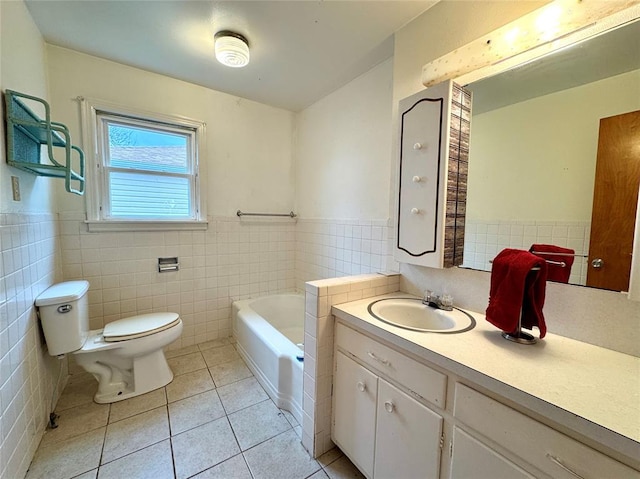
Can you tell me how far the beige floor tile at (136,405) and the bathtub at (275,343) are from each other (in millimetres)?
632

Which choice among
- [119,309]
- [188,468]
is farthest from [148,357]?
[188,468]

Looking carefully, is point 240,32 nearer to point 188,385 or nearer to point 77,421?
point 188,385

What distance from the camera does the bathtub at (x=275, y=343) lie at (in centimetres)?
167

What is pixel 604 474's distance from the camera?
22.7 inches

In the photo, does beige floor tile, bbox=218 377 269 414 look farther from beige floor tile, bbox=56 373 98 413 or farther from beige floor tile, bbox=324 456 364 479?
beige floor tile, bbox=56 373 98 413

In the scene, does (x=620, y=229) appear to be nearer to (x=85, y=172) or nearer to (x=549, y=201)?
(x=549, y=201)

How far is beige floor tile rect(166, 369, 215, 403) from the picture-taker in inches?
71.0

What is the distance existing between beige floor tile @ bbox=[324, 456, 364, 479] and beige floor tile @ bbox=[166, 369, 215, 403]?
3.33 feet

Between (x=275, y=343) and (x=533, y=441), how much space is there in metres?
1.45

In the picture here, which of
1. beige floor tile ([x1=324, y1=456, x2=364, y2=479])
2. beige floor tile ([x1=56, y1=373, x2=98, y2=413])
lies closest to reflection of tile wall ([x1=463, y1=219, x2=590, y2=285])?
beige floor tile ([x1=324, y1=456, x2=364, y2=479])

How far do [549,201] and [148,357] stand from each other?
2517mm

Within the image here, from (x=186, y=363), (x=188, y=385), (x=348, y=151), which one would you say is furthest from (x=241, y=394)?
(x=348, y=151)

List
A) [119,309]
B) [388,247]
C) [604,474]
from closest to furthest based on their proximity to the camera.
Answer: [604,474] < [388,247] < [119,309]

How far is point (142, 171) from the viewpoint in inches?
84.7
